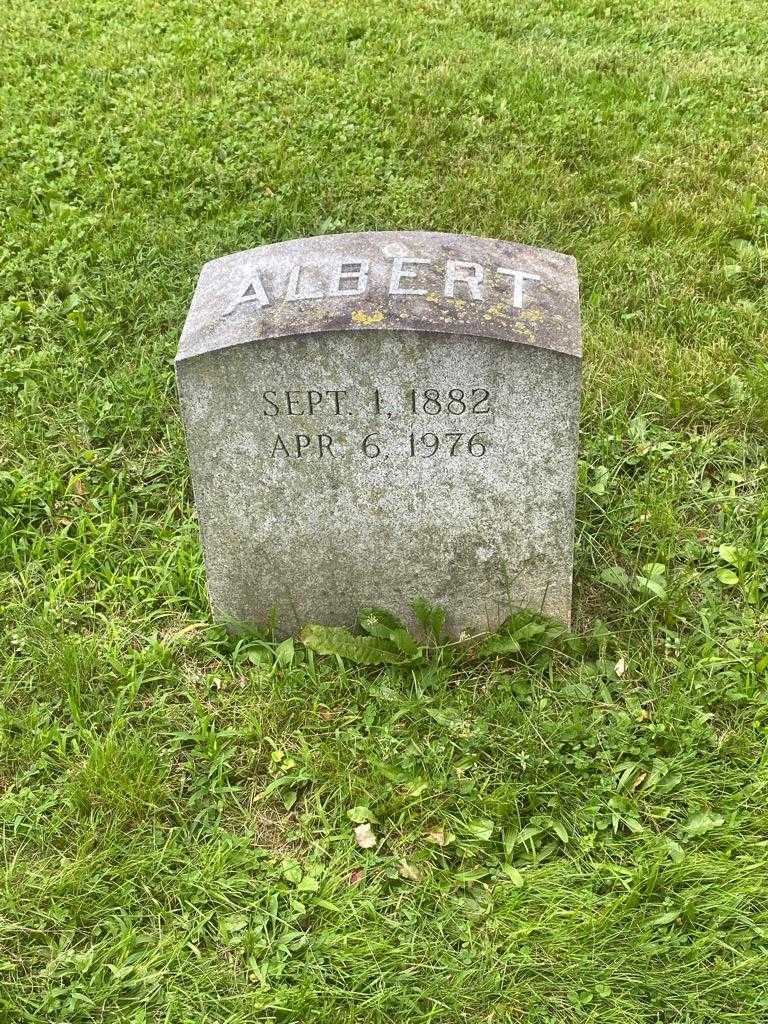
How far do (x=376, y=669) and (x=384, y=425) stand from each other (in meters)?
0.82

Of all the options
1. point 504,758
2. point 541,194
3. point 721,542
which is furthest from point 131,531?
point 541,194

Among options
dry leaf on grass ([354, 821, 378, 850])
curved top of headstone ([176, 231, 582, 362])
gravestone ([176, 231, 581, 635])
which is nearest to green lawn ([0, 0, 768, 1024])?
dry leaf on grass ([354, 821, 378, 850])

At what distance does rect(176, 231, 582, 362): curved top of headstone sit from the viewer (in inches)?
106

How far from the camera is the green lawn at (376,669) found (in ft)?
8.21

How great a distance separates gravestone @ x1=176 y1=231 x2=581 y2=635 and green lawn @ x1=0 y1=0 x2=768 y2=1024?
237 mm

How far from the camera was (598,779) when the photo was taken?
9.41ft

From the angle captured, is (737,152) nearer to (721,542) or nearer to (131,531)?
(721,542)

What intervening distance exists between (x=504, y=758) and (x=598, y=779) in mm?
269

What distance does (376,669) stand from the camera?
10.6 feet

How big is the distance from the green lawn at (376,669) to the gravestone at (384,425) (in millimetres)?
237

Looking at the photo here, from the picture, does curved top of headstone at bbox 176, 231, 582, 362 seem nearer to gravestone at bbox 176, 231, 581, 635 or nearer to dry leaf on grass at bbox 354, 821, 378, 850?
gravestone at bbox 176, 231, 581, 635

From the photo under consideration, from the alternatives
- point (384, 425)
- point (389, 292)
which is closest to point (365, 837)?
point (384, 425)

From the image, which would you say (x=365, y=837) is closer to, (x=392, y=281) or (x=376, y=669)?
(x=376, y=669)

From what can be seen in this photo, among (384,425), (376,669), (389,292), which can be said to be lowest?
(376,669)
